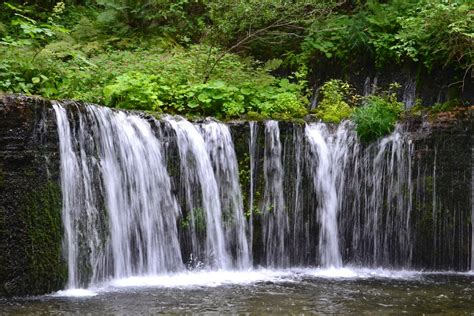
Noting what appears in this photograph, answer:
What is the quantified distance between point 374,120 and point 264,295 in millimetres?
4210

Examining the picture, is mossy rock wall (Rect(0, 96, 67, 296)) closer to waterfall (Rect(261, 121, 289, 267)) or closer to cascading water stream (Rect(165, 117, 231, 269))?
cascading water stream (Rect(165, 117, 231, 269))

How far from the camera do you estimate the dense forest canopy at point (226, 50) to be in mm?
10445

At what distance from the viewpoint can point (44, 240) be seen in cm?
734

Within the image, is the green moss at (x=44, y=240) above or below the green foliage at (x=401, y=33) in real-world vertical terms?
below

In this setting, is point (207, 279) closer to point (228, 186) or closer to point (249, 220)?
point (249, 220)

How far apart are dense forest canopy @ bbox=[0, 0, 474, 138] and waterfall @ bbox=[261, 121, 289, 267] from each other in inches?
28.2

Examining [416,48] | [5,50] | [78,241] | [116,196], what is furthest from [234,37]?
[78,241]

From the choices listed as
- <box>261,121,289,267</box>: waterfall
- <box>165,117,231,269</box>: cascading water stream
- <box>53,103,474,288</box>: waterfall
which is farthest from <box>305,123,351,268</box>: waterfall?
<box>165,117,231,269</box>: cascading water stream

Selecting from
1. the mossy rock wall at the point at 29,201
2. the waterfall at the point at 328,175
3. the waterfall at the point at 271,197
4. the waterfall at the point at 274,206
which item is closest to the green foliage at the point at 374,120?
the waterfall at the point at 271,197

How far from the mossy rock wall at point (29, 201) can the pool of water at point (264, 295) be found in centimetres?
28

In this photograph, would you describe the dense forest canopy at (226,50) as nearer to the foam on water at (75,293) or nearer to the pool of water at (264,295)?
the pool of water at (264,295)

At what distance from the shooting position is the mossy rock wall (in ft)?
23.2

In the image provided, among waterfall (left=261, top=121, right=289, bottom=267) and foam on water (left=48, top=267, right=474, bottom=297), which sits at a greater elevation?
waterfall (left=261, top=121, right=289, bottom=267)

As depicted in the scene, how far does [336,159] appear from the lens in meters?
10.4
